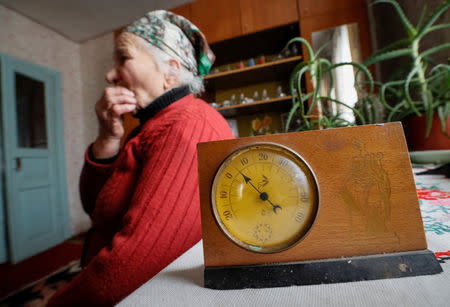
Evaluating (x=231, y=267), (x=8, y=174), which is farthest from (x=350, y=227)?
(x=8, y=174)

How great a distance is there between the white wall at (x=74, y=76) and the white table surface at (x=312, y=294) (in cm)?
367

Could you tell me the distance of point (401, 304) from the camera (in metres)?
0.22

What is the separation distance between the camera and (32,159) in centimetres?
271

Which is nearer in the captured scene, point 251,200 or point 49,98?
point 251,200

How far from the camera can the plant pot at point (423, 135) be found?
2.97ft

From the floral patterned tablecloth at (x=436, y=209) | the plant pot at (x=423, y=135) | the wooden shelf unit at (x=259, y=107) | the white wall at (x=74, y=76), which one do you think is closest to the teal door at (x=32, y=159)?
the white wall at (x=74, y=76)

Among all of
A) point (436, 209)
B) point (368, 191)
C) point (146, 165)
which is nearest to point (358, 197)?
point (368, 191)

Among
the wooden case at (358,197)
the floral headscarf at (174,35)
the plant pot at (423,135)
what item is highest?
the floral headscarf at (174,35)

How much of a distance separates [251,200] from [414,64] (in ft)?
3.51

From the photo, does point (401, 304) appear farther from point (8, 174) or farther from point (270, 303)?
point (8, 174)

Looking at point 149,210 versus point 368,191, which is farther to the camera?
point 149,210

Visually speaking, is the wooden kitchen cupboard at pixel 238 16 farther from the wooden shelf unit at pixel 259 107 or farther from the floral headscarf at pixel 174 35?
the floral headscarf at pixel 174 35

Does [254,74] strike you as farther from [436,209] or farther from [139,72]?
[436,209]

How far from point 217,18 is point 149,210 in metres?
2.65
